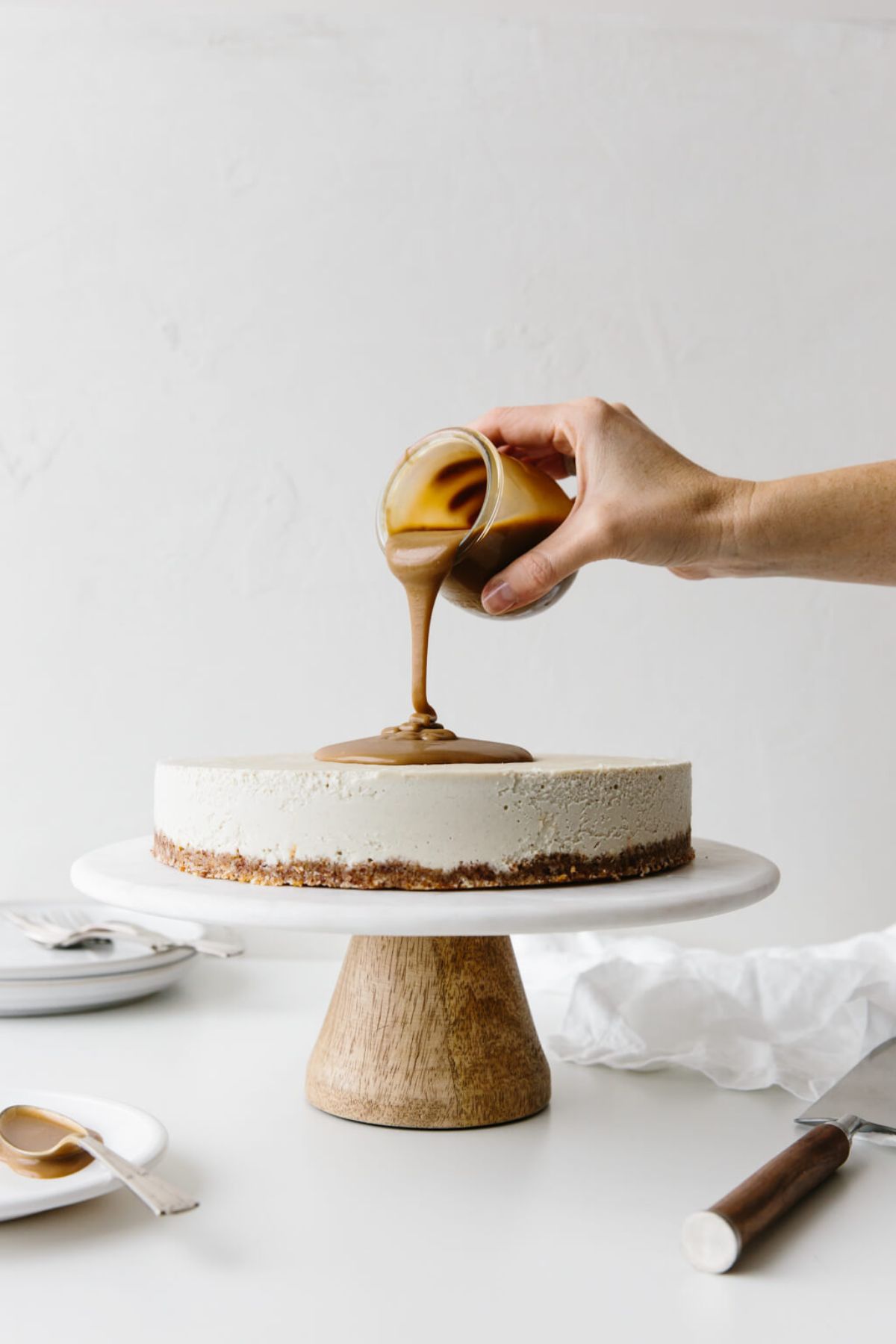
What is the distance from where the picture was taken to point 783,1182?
72cm

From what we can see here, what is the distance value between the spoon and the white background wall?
79 centimetres

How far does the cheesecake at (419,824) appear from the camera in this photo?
78 cm

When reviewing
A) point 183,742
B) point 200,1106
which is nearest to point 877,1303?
point 200,1106

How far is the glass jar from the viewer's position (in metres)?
0.91

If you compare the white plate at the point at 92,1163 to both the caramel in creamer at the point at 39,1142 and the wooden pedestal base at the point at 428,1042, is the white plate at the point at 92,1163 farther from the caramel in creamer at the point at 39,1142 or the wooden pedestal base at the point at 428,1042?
the wooden pedestal base at the point at 428,1042

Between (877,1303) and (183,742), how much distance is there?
1087 mm

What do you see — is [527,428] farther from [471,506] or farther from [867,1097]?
[867,1097]

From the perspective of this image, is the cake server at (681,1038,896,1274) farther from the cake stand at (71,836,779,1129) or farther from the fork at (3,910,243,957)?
the fork at (3,910,243,957)

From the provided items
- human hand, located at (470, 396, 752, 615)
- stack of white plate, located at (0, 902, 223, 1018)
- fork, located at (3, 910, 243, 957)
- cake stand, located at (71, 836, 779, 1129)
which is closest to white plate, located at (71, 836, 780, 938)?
cake stand, located at (71, 836, 779, 1129)

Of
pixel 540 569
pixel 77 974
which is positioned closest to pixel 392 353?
pixel 540 569

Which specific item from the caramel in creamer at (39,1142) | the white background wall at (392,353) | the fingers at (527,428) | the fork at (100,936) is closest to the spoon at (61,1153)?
the caramel in creamer at (39,1142)

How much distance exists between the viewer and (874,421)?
1548 millimetres

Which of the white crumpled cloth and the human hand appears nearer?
the human hand

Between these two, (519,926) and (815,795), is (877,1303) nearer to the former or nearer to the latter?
(519,926)
